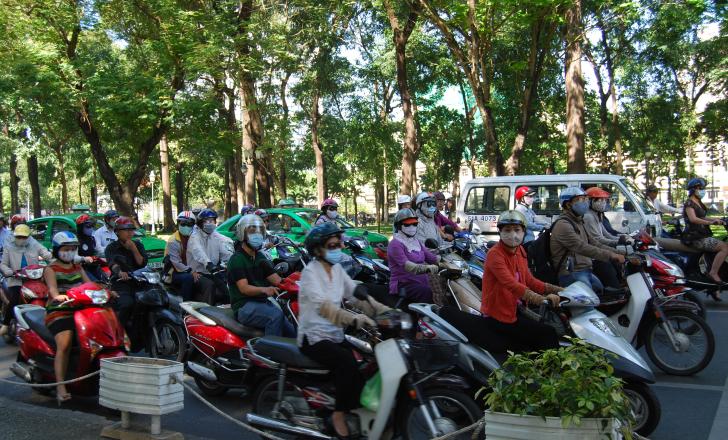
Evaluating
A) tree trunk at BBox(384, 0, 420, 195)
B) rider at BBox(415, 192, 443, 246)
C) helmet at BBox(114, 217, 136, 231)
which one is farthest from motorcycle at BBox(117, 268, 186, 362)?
tree trunk at BBox(384, 0, 420, 195)

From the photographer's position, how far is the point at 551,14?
664 inches

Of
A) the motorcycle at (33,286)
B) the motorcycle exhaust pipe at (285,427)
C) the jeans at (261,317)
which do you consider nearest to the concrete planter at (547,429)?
the motorcycle exhaust pipe at (285,427)

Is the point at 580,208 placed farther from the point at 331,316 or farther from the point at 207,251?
the point at 207,251

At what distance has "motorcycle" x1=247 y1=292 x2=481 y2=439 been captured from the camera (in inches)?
166

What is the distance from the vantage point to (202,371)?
6242mm

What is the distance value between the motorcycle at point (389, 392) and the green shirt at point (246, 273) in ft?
4.38

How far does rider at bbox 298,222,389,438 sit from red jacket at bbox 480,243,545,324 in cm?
90

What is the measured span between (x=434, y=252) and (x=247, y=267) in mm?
2541

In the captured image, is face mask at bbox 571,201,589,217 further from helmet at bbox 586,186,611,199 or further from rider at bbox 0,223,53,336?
rider at bbox 0,223,53,336

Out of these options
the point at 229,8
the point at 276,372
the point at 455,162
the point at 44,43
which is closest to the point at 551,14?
the point at 229,8

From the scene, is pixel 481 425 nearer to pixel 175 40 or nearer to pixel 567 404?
pixel 567 404

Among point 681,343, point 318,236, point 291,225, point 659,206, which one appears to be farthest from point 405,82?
point 318,236

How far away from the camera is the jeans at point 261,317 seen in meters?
6.17

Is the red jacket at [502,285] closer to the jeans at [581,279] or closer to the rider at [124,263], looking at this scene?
the jeans at [581,279]
